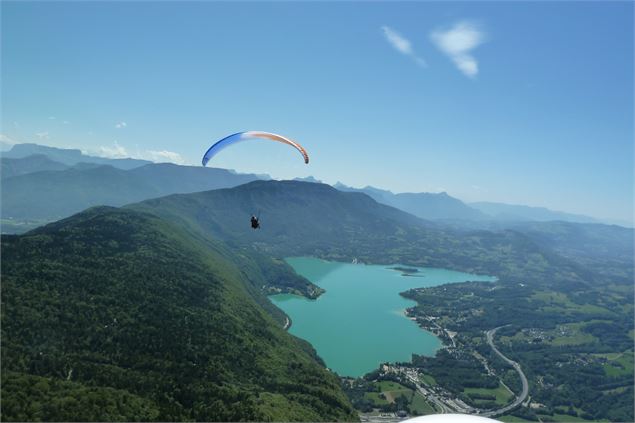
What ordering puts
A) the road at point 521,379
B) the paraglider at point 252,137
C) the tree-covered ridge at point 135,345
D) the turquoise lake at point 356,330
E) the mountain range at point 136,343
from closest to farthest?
the paraglider at point 252,137, the tree-covered ridge at point 135,345, the mountain range at point 136,343, the road at point 521,379, the turquoise lake at point 356,330

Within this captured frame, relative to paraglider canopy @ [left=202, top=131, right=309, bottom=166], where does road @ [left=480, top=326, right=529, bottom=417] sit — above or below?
below

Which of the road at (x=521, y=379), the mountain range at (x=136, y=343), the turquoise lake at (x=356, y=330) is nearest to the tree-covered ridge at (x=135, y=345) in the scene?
the mountain range at (x=136, y=343)

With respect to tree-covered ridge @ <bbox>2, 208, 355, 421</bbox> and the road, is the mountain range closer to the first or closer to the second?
tree-covered ridge @ <bbox>2, 208, 355, 421</bbox>

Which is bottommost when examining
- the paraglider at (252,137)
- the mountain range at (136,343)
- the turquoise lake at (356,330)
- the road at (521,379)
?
the road at (521,379)

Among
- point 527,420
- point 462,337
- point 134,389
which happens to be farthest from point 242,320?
point 462,337

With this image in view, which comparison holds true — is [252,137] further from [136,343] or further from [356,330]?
[356,330]

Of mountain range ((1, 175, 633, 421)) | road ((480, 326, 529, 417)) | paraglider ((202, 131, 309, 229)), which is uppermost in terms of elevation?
paraglider ((202, 131, 309, 229))

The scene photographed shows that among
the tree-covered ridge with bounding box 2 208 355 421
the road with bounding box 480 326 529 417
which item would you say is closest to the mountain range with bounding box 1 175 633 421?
the tree-covered ridge with bounding box 2 208 355 421

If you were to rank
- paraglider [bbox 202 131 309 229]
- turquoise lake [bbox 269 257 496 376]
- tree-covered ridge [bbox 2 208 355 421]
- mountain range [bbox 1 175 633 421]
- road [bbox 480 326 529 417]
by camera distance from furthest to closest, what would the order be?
turquoise lake [bbox 269 257 496 376] → road [bbox 480 326 529 417] → mountain range [bbox 1 175 633 421] → tree-covered ridge [bbox 2 208 355 421] → paraglider [bbox 202 131 309 229]

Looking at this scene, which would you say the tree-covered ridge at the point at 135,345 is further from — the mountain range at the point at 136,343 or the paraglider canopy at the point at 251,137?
the paraglider canopy at the point at 251,137
